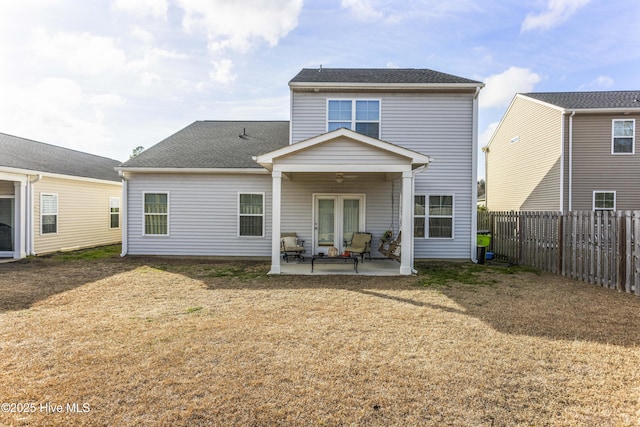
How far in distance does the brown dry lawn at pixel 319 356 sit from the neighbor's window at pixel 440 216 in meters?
4.34

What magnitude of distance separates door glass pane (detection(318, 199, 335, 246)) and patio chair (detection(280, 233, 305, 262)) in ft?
2.45

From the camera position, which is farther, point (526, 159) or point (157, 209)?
point (526, 159)

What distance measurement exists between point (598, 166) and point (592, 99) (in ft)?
10.8

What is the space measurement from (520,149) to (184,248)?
16.6 m

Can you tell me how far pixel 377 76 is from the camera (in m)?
12.1

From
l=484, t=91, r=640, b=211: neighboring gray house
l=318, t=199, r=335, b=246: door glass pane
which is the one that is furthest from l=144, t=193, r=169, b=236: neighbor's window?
l=484, t=91, r=640, b=211: neighboring gray house

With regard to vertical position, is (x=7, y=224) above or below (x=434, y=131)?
below

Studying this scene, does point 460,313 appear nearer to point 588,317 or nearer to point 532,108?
point 588,317

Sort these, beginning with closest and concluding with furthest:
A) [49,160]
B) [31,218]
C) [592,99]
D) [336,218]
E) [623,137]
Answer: [336,218]
[31,218]
[49,160]
[623,137]
[592,99]

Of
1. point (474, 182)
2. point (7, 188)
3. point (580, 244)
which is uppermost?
point (474, 182)

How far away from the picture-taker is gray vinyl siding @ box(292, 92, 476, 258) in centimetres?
1152

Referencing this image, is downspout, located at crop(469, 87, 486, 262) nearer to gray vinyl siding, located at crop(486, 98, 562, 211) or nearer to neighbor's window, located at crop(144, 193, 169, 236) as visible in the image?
gray vinyl siding, located at crop(486, 98, 562, 211)

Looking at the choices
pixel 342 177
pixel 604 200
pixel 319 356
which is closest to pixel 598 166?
pixel 604 200

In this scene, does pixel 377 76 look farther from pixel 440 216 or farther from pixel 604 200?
pixel 604 200
